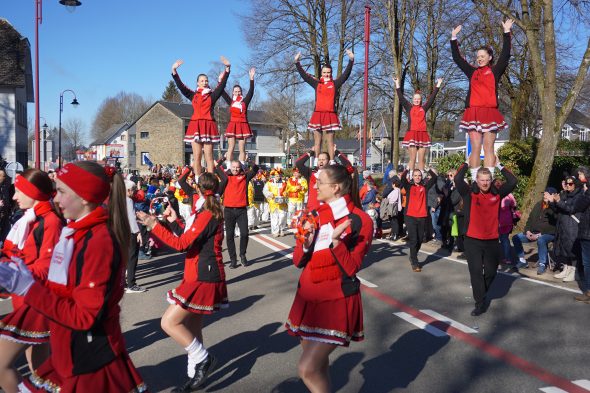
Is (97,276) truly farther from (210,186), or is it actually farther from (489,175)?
(489,175)

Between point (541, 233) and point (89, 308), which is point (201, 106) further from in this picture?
point (89, 308)

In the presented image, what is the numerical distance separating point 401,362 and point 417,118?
8.23m

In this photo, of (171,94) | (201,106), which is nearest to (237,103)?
(201,106)

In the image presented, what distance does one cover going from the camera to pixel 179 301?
4.94m

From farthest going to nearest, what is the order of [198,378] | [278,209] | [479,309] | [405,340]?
[278,209]
[479,309]
[405,340]
[198,378]

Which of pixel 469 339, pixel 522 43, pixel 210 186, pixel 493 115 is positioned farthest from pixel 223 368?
pixel 522 43

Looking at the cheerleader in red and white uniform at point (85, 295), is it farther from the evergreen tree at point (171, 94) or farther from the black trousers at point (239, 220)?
the evergreen tree at point (171, 94)

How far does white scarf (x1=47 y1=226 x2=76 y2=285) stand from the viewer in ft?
8.92

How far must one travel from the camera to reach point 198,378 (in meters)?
4.85

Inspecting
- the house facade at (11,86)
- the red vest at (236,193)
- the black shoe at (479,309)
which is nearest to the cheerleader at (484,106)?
the black shoe at (479,309)

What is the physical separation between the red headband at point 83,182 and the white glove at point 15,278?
52 centimetres

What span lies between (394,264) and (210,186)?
22.6 feet

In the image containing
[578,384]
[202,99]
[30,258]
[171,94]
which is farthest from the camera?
[171,94]

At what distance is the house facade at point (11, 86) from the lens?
31.3m
